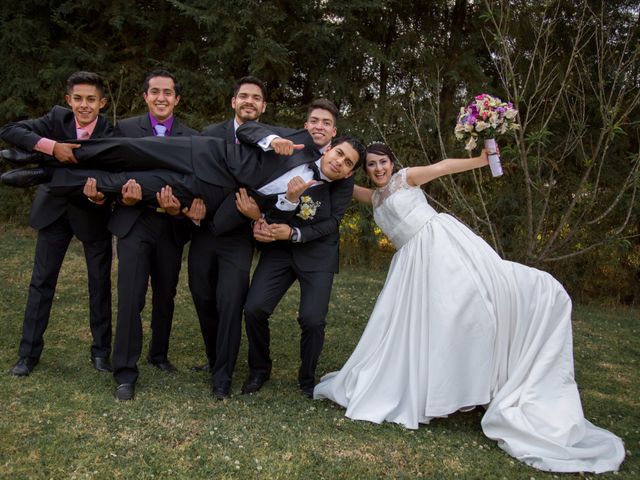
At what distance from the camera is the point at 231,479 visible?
3.55 meters

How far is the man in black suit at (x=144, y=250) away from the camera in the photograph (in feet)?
15.5

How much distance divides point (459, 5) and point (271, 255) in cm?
867

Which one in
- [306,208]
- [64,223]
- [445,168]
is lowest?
[64,223]

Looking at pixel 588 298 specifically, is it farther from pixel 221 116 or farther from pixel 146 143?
pixel 146 143

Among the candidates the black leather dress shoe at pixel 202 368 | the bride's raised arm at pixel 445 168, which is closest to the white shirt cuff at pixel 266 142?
the bride's raised arm at pixel 445 168

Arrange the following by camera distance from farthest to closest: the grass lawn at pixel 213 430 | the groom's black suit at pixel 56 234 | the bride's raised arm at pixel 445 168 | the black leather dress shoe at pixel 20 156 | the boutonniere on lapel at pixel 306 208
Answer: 1. the groom's black suit at pixel 56 234
2. the boutonniere on lapel at pixel 306 208
3. the bride's raised arm at pixel 445 168
4. the black leather dress shoe at pixel 20 156
5. the grass lawn at pixel 213 430

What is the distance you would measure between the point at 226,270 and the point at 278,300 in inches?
19.4

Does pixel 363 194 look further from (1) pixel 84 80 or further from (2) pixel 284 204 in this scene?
(1) pixel 84 80

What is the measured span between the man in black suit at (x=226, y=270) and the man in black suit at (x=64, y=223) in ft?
2.64

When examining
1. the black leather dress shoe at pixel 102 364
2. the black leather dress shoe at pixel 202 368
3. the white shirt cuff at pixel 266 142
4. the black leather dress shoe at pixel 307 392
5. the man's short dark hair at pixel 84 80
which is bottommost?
the black leather dress shoe at pixel 202 368

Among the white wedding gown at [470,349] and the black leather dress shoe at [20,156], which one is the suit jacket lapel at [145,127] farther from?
the white wedding gown at [470,349]

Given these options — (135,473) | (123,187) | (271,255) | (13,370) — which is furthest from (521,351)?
(13,370)

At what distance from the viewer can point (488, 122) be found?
4.72 metres

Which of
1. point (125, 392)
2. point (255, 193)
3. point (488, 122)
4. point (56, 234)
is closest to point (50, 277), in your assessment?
point (56, 234)
